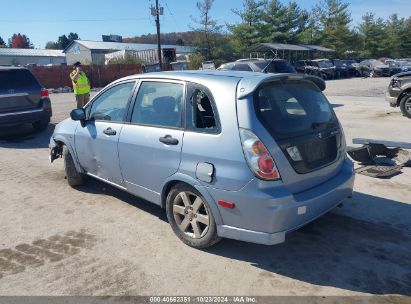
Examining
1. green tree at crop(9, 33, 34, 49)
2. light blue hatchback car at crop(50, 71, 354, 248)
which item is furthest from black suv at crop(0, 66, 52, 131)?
green tree at crop(9, 33, 34, 49)

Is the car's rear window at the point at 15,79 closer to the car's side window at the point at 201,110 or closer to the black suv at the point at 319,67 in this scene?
the car's side window at the point at 201,110

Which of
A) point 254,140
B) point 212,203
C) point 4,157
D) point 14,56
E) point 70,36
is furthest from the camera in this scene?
point 70,36

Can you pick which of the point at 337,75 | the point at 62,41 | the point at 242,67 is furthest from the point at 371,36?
the point at 62,41

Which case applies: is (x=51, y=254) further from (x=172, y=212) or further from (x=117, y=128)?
(x=117, y=128)

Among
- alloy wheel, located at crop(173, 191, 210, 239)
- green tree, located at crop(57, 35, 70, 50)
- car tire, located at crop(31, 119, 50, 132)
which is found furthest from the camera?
green tree, located at crop(57, 35, 70, 50)

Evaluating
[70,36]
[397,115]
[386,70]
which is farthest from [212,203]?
[70,36]

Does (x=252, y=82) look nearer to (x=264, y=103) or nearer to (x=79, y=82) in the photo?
(x=264, y=103)

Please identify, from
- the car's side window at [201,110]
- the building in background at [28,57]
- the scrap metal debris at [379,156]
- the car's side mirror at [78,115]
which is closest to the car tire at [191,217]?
the car's side window at [201,110]

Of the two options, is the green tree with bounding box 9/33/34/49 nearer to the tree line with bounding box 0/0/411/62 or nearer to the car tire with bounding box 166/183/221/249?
the tree line with bounding box 0/0/411/62

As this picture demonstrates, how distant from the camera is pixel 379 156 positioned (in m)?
6.57

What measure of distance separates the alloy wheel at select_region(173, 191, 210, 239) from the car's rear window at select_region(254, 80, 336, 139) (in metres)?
1.00

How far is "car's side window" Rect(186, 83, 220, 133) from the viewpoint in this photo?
3545mm

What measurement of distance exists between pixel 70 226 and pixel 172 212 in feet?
4.47

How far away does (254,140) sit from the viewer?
3.24m
